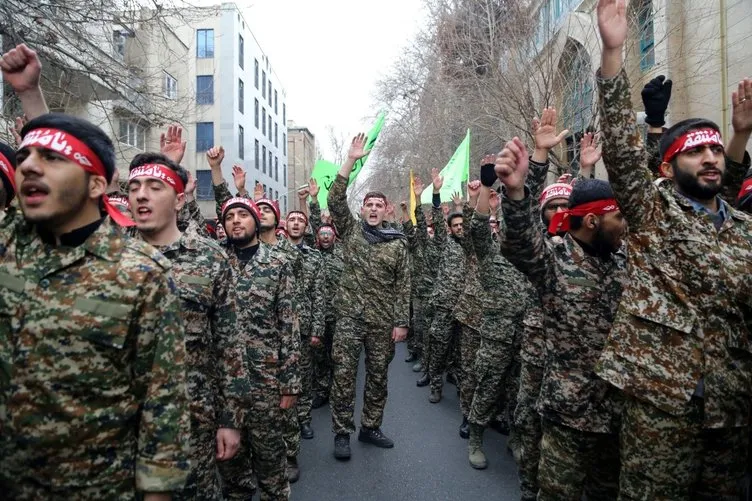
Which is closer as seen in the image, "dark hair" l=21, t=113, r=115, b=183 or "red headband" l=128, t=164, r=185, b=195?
"dark hair" l=21, t=113, r=115, b=183

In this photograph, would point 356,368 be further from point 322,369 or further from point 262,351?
point 322,369

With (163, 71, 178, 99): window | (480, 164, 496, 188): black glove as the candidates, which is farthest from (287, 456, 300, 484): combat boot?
(163, 71, 178, 99): window

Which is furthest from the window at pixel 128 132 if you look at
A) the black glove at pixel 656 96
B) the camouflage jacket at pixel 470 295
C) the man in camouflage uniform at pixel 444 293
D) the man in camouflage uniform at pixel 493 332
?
the black glove at pixel 656 96

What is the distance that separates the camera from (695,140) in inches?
98.8

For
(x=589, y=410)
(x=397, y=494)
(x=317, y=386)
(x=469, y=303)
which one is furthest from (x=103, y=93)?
(x=589, y=410)

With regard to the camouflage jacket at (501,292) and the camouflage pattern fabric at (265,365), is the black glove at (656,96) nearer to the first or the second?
the camouflage jacket at (501,292)

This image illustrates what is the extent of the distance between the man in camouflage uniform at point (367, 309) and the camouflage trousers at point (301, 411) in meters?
0.47

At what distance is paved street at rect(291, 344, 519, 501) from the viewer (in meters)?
4.30

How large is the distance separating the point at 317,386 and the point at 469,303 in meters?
2.44

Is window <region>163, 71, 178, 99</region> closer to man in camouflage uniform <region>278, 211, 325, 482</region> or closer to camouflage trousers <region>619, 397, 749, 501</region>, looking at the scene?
man in camouflage uniform <region>278, 211, 325, 482</region>

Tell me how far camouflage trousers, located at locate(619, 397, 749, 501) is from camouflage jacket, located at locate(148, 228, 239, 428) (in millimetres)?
2029

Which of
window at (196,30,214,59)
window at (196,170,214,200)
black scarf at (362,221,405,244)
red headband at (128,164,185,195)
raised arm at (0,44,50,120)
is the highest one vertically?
window at (196,30,214,59)

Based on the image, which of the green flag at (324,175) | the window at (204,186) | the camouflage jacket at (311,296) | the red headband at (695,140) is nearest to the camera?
the red headband at (695,140)

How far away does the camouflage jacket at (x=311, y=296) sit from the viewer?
6.14 meters
